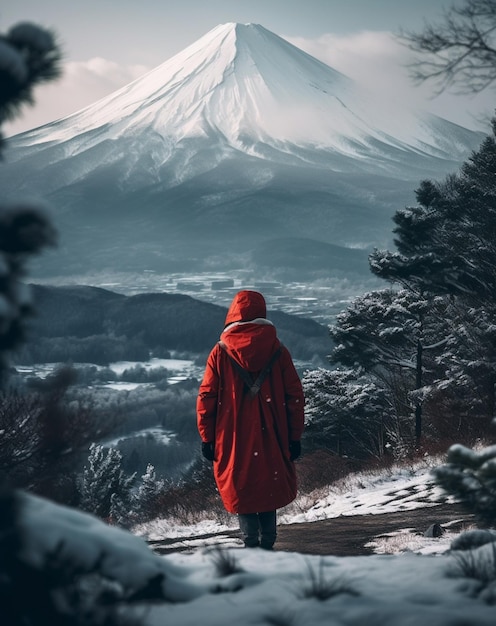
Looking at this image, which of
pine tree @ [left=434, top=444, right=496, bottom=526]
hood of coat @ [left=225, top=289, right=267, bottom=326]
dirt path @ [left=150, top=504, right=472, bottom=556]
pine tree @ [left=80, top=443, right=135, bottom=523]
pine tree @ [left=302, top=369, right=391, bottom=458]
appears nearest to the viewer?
pine tree @ [left=434, top=444, right=496, bottom=526]

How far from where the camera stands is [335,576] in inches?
132

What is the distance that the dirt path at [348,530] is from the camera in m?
7.09

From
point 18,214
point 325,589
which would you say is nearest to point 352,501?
point 325,589

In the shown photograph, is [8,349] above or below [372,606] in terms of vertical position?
above

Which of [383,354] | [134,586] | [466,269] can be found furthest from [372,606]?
[383,354]

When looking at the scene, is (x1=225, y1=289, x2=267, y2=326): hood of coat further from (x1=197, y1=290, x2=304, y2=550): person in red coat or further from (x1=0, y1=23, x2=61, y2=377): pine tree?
(x1=0, y1=23, x2=61, y2=377): pine tree

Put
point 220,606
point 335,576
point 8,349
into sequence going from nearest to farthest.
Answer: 1. point 8,349
2. point 220,606
3. point 335,576

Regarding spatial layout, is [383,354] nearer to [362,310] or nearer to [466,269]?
[362,310]

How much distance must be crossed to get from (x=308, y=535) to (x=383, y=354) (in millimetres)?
16010

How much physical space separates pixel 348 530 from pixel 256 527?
3006 mm

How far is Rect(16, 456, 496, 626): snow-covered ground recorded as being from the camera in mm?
2678

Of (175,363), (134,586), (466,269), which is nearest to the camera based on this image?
(134,586)

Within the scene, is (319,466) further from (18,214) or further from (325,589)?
(18,214)

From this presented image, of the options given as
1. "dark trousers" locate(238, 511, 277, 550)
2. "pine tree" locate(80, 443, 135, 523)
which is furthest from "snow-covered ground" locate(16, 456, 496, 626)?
"pine tree" locate(80, 443, 135, 523)
